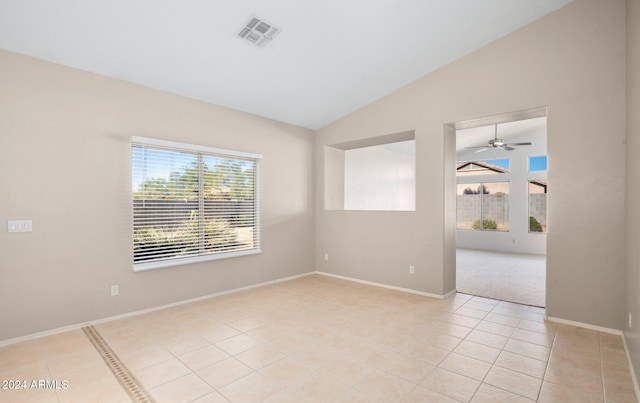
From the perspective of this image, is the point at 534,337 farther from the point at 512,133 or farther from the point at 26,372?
the point at 512,133

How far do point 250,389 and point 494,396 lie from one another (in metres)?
1.70

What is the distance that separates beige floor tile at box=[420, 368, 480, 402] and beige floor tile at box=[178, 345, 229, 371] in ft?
5.56

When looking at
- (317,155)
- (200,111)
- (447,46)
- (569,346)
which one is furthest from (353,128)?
(569,346)

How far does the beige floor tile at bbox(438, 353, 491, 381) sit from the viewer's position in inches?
97.2

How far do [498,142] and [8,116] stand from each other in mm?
7871

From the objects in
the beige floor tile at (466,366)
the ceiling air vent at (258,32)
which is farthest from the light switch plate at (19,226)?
the beige floor tile at (466,366)

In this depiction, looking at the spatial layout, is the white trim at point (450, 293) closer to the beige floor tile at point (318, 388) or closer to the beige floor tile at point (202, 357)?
the beige floor tile at point (318, 388)

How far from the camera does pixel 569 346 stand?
9.70ft

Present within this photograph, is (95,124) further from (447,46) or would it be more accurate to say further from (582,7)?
(582,7)

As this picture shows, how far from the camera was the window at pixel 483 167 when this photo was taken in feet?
30.4

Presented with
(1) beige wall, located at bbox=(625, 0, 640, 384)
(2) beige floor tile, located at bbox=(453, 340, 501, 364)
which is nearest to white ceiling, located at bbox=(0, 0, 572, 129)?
(1) beige wall, located at bbox=(625, 0, 640, 384)

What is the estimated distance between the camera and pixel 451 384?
7.64 ft

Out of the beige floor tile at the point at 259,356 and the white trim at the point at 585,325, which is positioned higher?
the white trim at the point at 585,325

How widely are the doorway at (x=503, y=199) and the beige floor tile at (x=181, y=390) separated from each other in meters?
5.04
